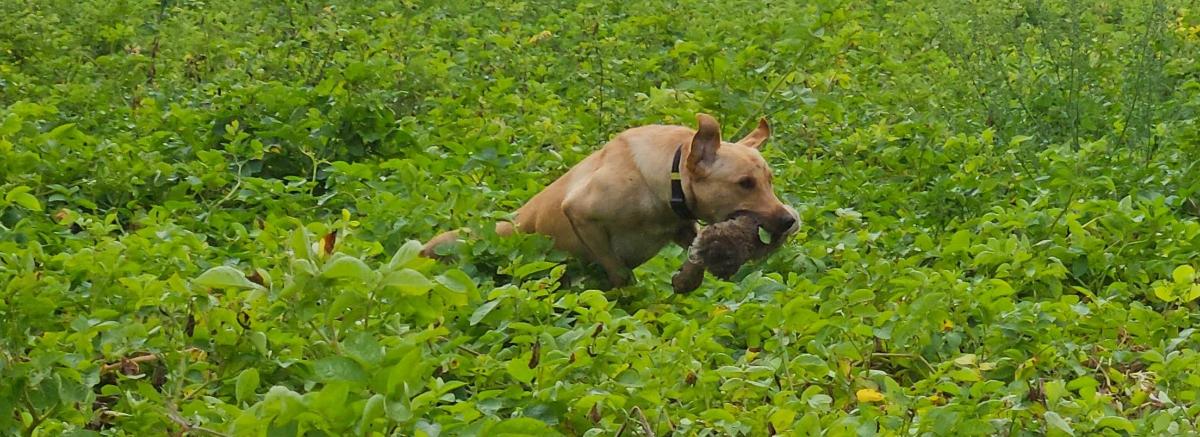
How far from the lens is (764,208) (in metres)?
6.55

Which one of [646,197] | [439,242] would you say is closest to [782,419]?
[646,197]

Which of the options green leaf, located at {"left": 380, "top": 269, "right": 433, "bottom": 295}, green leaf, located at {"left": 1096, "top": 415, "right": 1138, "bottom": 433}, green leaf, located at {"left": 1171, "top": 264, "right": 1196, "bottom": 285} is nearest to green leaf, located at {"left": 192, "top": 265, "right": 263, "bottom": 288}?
green leaf, located at {"left": 380, "top": 269, "right": 433, "bottom": 295}

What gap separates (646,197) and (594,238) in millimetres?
249

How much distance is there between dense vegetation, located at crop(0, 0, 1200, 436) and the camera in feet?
14.0

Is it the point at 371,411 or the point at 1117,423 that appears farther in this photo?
the point at 1117,423

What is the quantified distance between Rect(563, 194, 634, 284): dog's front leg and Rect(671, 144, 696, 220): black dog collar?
295 mm

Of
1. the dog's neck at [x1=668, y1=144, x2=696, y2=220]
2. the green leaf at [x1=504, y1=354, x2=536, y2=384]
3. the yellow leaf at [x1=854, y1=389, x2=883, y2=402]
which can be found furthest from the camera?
the dog's neck at [x1=668, y1=144, x2=696, y2=220]

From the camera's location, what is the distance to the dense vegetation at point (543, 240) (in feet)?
14.0

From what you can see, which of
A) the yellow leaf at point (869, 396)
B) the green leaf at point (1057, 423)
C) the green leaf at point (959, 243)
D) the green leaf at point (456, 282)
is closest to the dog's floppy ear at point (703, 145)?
the green leaf at point (959, 243)

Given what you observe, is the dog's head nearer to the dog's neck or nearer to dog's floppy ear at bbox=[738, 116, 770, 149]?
the dog's neck

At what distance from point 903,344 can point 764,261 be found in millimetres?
1579

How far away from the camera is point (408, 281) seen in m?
3.62

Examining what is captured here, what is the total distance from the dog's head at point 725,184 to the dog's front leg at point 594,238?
0.39m

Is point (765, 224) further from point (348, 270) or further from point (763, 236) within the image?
point (348, 270)
